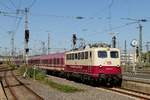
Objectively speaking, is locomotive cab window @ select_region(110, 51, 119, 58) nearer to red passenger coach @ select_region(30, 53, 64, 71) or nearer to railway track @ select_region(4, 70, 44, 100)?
railway track @ select_region(4, 70, 44, 100)

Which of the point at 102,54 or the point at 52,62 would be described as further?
the point at 52,62

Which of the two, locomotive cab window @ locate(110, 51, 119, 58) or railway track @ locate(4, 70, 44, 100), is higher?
locomotive cab window @ locate(110, 51, 119, 58)

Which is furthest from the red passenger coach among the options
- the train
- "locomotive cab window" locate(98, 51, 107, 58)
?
"locomotive cab window" locate(98, 51, 107, 58)

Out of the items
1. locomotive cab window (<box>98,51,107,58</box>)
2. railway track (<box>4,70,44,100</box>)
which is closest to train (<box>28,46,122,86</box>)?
locomotive cab window (<box>98,51,107,58</box>)

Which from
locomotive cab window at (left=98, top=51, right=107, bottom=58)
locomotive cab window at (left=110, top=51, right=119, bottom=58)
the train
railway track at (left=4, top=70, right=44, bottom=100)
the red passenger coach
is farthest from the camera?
the red passenger coach

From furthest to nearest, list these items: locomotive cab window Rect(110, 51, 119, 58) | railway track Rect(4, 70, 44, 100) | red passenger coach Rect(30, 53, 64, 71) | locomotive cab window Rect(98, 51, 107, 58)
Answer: red passenger coach Rect(30, 53, 64, 71) → locomotive cab window Rect(110, 51, 119, 58) → locomotive cab window Rect(98, 51, 107, 58) → railway track Rect(4, 70, 44, 100)

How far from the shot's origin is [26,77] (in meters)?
50.5

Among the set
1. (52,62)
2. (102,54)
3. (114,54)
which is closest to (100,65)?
(102,54)

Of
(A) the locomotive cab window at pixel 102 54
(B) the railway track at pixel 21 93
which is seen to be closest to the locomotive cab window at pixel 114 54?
(A) the locomotive cab window at pixel 102 54

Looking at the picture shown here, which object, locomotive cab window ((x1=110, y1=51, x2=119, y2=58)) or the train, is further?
locomotive cab window ((x1=110, y1=51, x2=119, y2=58))

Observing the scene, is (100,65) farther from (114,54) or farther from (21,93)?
(21,93)

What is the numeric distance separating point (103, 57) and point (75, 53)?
6.43 metres

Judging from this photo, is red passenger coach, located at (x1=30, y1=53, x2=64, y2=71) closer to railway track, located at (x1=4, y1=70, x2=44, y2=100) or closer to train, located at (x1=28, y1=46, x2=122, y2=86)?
railway track, located at (x1=4, y1=70, x2=44, y2=100)

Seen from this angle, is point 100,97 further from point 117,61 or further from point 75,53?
point 75,53
